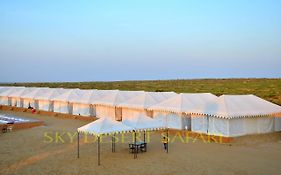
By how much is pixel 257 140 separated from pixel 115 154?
9.86 meters

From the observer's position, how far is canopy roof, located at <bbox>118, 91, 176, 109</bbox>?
29513mm

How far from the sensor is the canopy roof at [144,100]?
29.5 meters

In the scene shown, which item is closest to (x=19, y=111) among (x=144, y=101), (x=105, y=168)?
(x=144, y=101)

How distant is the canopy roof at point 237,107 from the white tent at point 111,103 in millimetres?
10891

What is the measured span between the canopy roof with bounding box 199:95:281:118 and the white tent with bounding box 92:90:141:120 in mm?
10891

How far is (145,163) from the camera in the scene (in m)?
16.7

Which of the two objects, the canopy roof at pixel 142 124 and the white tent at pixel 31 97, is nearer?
the canopy roof at pixel 142 124

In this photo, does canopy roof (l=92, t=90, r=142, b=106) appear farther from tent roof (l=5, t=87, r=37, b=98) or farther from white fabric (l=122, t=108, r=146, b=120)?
tent roof (l=5, t=87, r=37, b=98)

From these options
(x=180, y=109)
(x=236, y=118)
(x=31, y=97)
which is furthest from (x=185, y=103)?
(x=31, y=97)

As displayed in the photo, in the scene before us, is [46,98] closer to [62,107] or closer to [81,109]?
[62,107]

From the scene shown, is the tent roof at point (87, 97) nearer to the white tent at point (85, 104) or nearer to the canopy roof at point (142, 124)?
the white tent at point (85, 104)

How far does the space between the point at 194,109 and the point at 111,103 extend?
34.7 feet

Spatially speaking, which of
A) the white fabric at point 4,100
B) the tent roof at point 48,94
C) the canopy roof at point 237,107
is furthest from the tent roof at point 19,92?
the canopy roof at point 237,107

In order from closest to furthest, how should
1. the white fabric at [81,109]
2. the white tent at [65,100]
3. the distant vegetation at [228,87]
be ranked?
the white fabric at [81,109] → the white tent at [65,100] → the distant vegetation at [228,87]
